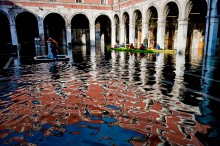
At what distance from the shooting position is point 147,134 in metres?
3.55

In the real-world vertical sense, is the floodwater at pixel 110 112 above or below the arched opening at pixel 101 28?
below

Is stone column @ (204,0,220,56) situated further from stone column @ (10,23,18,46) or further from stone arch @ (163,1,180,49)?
stone column @ (10,23,18,46)

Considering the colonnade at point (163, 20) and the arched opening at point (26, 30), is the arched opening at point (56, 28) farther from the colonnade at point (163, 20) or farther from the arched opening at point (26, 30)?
the colonnade at point (163, 20)

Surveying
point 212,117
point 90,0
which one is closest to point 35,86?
point 212,117

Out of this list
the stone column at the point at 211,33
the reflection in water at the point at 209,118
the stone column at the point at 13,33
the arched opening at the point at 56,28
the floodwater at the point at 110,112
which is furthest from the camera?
the arched opening at the point at 56,28

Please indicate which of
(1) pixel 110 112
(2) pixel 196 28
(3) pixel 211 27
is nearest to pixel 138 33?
(2) pixel 196 28

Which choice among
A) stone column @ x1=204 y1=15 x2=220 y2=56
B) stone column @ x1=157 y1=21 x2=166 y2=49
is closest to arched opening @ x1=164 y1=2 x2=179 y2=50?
stone column @ x1=157 y1=21 x2=166 y2=49

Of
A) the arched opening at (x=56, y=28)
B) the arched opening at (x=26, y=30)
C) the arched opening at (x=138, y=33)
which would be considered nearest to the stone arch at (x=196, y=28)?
the arched opening at (x=138, y=33)

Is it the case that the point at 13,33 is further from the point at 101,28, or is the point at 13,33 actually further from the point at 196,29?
the point at 196,29

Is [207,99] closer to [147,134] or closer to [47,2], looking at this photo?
[147,134]

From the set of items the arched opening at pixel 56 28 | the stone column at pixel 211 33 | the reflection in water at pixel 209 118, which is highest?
the arched opening at pixel 56 28

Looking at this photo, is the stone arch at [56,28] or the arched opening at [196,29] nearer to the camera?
the arched opening at [196,29]

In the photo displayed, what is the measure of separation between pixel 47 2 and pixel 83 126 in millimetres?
26499

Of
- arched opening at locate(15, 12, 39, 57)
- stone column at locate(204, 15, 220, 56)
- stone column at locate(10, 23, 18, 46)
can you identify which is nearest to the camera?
stone column at locate(204, 15, 220, 56)
